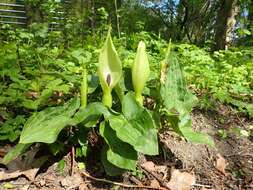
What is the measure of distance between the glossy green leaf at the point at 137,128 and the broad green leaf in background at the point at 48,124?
186 millimetres

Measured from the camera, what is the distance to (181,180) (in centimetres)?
182

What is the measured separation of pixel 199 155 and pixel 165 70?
49 centimetres

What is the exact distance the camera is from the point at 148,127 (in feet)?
5.10

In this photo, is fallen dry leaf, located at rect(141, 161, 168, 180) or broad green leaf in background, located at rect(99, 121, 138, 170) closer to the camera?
broad green leaf in background, located at rect(99, 121, 138, 170)

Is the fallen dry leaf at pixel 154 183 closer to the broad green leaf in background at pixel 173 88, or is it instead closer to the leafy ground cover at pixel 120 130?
the leafy ground cover at pixel 120 130

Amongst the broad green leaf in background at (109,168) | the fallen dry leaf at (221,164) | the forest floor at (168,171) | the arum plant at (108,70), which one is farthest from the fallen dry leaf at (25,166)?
the fallen dry leaf at (221,164)

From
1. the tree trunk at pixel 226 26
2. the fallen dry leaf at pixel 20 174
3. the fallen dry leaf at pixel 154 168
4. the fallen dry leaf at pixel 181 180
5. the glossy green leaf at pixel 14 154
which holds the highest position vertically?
the tree trunk at pixel 226 26

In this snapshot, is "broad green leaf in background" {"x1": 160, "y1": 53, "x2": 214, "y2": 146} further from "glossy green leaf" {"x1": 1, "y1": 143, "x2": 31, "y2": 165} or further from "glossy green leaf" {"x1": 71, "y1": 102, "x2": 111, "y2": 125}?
"glossy green leaf" {"x1": 1, "y1": 143, "x2": 31, "y2": 165}

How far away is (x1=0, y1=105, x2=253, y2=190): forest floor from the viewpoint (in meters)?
1.72

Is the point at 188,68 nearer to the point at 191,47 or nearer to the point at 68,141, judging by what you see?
the point at 191,47

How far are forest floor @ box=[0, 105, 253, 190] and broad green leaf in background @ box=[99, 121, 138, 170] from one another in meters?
0.18

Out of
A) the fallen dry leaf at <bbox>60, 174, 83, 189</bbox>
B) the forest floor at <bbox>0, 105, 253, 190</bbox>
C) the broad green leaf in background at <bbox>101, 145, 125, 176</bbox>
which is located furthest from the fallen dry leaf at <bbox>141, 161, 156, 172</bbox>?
the fallen dry leaf at <bbox>60, 174, 83, 189</bbox>

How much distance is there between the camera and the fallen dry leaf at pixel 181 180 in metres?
1.78

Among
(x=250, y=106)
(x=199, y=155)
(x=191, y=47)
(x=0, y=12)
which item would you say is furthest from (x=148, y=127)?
(x=0, y=12)
